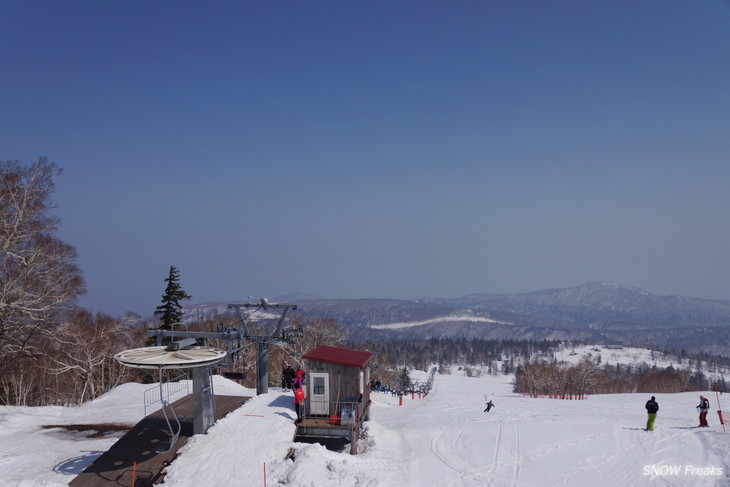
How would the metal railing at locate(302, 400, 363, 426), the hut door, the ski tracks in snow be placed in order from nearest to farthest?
the ski tracks in snow, the metal railing at locate(302, 400, 363, 426), the hut door

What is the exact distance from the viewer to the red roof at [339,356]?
21297 millimetres

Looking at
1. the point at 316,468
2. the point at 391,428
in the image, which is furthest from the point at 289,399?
the point at 316,468

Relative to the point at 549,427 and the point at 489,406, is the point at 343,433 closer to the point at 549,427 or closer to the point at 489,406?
the point at 549,427

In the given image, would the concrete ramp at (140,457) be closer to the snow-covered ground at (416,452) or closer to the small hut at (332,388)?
the snow-covered ground at (416,452)

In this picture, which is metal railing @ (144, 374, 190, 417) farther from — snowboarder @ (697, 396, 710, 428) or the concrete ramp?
snowboarder @ (697, 396, 710, 428)

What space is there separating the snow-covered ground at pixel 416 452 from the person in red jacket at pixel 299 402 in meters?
0.46

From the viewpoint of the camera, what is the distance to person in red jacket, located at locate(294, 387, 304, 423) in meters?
20.0

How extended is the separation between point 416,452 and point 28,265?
19.1 meters

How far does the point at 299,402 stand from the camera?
20.2 metres

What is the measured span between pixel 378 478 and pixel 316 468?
200 centimetres

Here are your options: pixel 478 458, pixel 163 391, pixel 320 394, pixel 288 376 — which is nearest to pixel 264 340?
pixel 288 376

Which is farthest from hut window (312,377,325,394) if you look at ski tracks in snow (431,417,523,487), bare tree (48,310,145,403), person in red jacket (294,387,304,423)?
bare tree (48,310,145,403)

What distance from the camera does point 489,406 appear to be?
99.3 feet

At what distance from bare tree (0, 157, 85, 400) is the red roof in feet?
41.1
